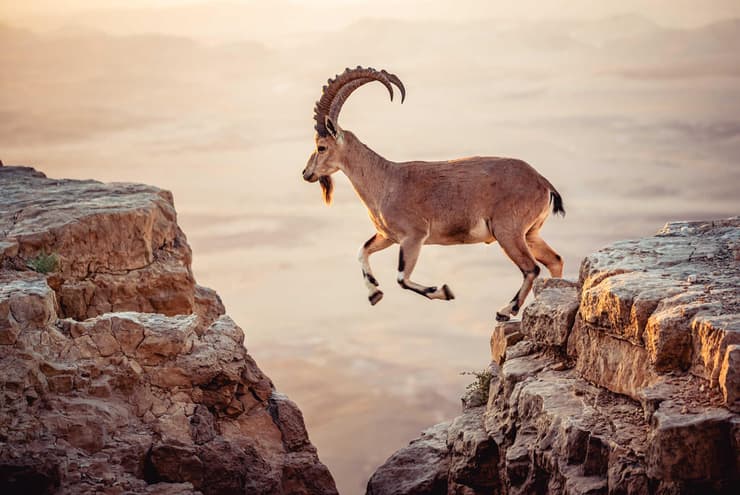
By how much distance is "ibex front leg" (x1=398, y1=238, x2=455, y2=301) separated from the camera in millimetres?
12586

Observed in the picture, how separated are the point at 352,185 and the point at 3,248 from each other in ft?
14.6

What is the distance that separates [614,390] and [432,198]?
437 centimetres

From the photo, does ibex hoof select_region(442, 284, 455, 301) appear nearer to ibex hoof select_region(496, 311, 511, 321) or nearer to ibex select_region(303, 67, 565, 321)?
ibex select_region(303, 67, 565, 321)

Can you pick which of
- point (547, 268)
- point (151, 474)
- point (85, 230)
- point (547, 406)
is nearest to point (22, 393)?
point (151, 474)

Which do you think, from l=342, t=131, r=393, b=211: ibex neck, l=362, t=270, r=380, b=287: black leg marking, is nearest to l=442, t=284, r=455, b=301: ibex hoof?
l=362, t=270, r=380, b=287: black leg marking

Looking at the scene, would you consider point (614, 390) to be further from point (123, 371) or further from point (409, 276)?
point (123, 371)

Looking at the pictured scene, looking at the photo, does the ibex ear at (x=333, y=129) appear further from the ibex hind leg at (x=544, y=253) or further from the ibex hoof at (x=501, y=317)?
the ibex hoof at (x=501, y=317)

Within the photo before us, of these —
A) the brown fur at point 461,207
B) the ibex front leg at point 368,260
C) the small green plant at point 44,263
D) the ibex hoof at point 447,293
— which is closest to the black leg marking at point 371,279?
the ibex front leg at point 368,260

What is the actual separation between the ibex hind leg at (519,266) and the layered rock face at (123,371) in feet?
9.05

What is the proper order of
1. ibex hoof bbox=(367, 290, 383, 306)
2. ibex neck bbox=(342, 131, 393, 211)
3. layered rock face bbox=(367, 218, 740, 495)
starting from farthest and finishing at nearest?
ibex neck bbox=(342, 131, 393, 211) → ibex hoof bbox=(367, 290, 383, 306) → layered rock face bbox=(367, 218, 740, 495)

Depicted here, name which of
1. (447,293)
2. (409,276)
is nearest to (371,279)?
(409,276)

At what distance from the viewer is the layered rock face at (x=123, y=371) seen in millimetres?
9797

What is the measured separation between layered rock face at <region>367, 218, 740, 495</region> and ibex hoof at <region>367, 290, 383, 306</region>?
151 cm

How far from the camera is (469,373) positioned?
12391 mm
